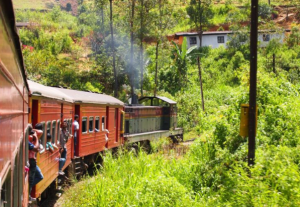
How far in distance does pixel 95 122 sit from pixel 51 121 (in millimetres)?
6789

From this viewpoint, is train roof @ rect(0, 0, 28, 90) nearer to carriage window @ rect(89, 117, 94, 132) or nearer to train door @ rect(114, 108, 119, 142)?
carriage window @ rect(89, 117, 94, 132)

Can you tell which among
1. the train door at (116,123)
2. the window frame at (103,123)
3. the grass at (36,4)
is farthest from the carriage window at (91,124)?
the grass at (36,4)

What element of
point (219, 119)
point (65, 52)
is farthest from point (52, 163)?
point (65, 52)

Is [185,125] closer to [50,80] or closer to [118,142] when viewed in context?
[50,80]

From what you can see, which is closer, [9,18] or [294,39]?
[9,18]

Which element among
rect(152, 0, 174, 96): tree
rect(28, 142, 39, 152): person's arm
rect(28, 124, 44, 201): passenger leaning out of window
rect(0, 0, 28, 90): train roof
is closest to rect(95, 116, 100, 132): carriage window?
rect(28, 124, 44, 201): passenger leaning out of window

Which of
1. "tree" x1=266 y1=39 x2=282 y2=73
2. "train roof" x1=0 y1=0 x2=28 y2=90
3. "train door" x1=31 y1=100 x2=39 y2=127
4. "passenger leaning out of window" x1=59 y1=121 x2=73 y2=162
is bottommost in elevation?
"passenger leaning out of window" x1=59 y1=121 x2=73 y2=162

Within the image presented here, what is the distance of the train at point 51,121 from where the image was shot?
10.6ft

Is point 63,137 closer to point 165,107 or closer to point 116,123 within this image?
point 116,123

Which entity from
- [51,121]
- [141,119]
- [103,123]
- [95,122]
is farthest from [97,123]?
[51,121]

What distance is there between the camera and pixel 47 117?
9.33 metres

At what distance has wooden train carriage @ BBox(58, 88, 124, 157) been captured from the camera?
14.7 m

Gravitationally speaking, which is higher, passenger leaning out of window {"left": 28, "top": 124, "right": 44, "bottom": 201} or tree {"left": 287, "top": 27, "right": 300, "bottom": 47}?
tree {"left": 287, "top": 27, "right": 300, "bottom": 47}

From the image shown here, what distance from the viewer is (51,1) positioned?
113m
